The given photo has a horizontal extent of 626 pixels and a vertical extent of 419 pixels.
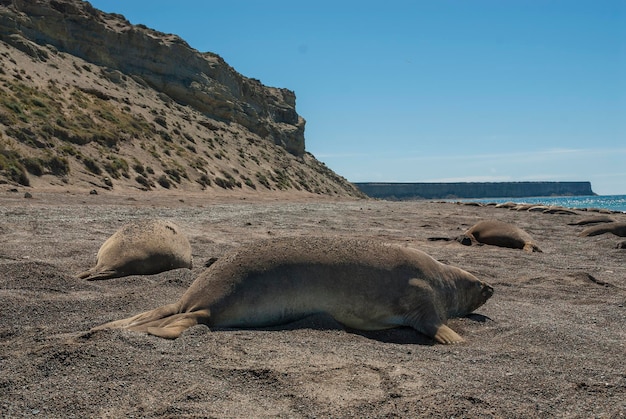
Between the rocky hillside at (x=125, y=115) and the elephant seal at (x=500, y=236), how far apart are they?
41.0ft

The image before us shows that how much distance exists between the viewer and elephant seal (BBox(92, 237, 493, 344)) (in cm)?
407

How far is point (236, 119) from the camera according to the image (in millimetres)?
51375

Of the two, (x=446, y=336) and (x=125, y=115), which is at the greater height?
(x=125, y=115)

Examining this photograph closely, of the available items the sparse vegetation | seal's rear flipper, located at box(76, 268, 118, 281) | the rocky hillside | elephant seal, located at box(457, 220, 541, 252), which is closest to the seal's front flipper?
seal's rear flipper, located at box(76, 268, 118, 281)

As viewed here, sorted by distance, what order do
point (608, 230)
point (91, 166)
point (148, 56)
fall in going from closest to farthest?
point (608, 230)
point (91, 166)
point (148, 56)

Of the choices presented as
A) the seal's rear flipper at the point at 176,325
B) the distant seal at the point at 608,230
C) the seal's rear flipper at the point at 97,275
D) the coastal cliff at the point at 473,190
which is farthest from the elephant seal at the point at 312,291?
the coastal cliff at the point at 473,190

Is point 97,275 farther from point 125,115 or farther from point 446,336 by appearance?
point 125,115

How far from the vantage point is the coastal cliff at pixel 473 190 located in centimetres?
13375

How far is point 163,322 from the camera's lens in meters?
3.96

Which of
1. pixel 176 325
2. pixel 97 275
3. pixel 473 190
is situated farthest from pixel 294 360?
pixel 473 190

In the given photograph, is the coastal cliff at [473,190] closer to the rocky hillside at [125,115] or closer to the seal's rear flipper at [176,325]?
the rocky hillside at [125,115]

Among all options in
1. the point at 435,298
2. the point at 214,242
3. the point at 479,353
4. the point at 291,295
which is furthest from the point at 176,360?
the point at 214,242

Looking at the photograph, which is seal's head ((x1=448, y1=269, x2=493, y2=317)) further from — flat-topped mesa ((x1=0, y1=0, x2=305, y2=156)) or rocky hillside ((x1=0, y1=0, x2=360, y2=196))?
flat-topped mesa ((x1=0, y1=0, x2=305, y2=156))

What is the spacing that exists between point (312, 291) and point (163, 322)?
109 cm
